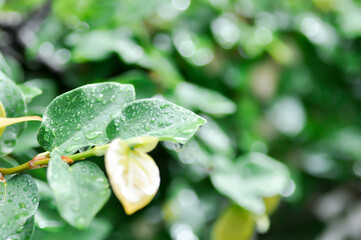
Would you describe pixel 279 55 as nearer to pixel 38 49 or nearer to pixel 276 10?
pixel 276 10

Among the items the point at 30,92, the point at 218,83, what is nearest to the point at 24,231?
the point at 30,92

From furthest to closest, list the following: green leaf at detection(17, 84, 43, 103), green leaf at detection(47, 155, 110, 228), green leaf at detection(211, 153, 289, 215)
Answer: green leaf at detection(211, 153, 289, 215), green leaf at detection(17, 84, 43, 103), green leaf at detection(47, 155, 110, 228)

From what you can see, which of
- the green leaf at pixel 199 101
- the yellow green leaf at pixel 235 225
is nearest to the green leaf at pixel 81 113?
the green leaf at pixel 199 101

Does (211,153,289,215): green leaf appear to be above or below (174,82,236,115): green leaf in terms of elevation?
below

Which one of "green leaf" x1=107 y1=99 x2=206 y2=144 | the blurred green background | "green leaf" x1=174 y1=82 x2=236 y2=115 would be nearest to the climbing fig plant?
"green leaf" x1=107 y1=99 x2=206 y2=144

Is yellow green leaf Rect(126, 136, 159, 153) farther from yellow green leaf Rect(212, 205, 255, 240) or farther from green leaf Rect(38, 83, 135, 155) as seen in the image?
yellow green leaf Rect(212, 205, 255, 240)

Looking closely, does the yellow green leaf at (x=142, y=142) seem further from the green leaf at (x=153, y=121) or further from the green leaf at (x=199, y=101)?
the green leaf at (x=199, y=101)

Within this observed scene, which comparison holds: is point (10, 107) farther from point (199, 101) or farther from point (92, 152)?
point (199, 101)
